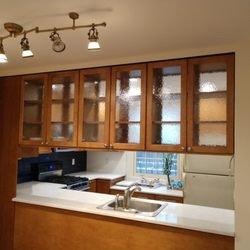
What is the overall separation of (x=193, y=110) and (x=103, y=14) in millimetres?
1078

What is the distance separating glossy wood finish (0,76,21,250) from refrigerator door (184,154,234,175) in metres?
2.30

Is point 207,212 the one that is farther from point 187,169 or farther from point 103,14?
point 103,14

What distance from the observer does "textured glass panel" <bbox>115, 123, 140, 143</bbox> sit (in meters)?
2.43

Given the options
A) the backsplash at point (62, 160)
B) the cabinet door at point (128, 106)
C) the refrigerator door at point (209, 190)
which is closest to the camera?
the cabinet door at point (128, 106)

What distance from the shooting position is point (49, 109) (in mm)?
2805

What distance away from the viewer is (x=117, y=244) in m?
2.43

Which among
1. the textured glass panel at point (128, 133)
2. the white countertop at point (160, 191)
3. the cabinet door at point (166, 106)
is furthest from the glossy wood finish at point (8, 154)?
the white countertop at point (160, 191)

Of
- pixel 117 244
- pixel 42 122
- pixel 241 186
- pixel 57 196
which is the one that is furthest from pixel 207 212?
pixel 42 122

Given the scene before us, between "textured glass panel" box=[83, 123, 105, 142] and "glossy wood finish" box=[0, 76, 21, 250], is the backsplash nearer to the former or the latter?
"glossy wood finish" box=[0, 76, 21, 250]

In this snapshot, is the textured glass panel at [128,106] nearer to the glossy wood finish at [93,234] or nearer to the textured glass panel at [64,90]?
the textured glass panel at [64,90]

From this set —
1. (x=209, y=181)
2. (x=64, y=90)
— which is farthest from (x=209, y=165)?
(x=64, y=90)

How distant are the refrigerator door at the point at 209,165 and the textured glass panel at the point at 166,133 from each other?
1.57 m

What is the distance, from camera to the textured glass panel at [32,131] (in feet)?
9.47

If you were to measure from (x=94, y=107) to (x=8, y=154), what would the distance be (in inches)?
47.2
